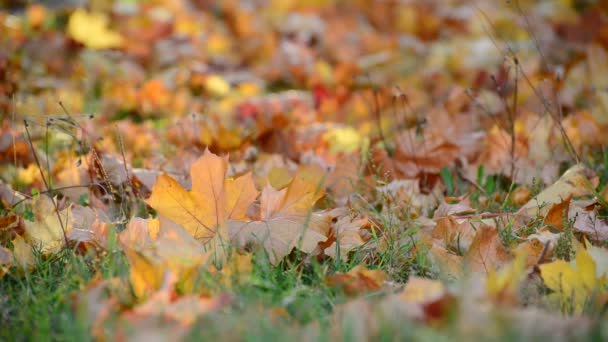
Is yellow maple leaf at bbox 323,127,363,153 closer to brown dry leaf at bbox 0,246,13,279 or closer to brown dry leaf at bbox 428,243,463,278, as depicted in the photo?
brown dry leaf at bbox 428,243,463,278

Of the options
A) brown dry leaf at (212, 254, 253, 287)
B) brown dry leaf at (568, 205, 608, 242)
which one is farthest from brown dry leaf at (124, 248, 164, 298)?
brown dry leaf at (568, 205, 608, 242)

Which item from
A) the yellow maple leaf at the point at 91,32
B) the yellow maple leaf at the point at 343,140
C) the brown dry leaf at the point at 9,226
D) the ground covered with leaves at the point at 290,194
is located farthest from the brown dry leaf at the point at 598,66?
the yellow maple leaf at the point at 91,32

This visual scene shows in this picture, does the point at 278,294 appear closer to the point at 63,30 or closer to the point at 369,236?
the point at 369,236

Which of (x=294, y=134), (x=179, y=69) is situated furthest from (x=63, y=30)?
(x=294, y=134)

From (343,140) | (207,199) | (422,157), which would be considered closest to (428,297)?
(207,199)

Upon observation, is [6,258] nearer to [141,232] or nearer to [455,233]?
[141,232]
